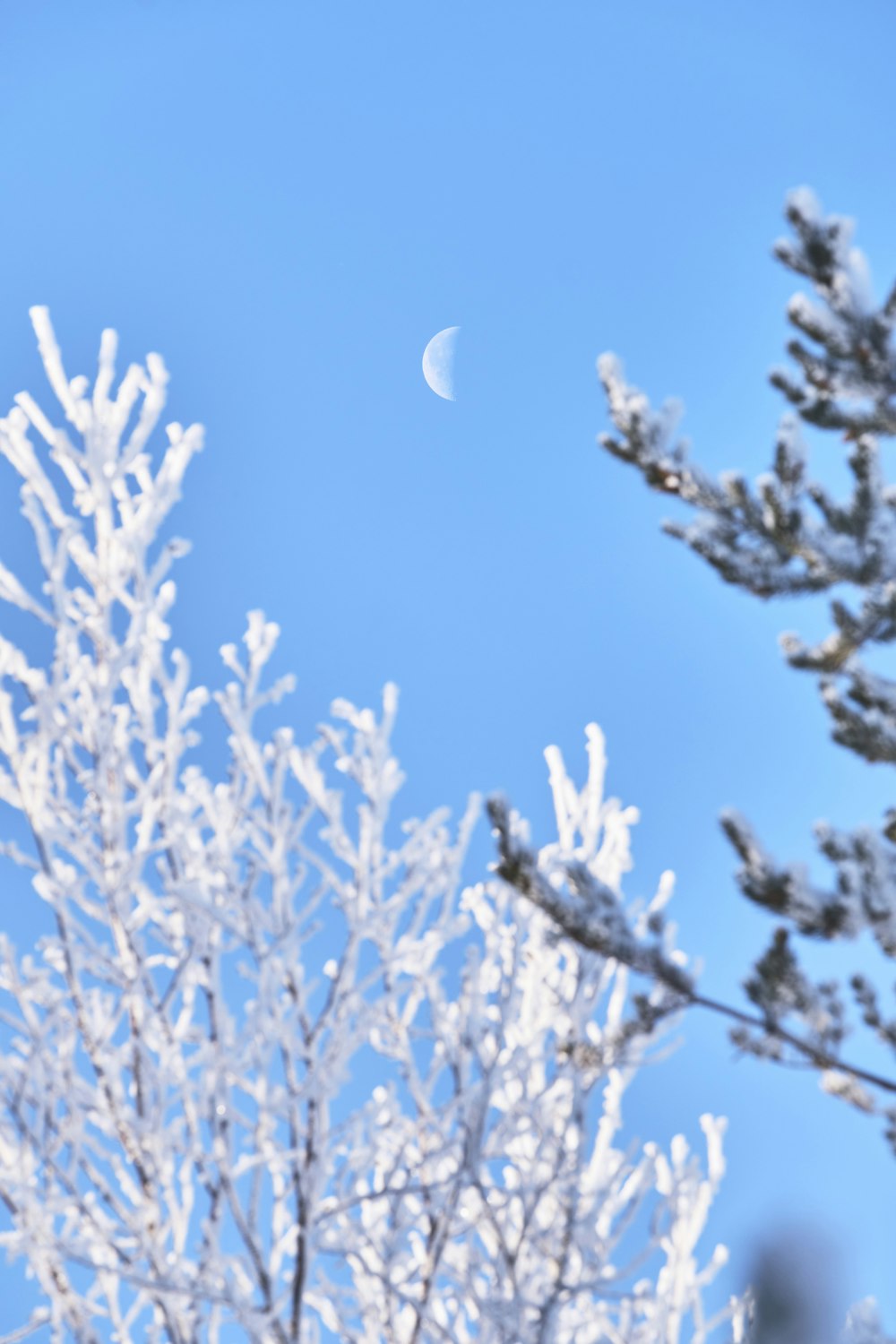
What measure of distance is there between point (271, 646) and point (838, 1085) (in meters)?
2.48

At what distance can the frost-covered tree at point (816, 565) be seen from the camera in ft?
9.01

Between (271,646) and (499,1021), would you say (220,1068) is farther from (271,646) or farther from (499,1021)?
(271,646)

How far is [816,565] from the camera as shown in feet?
10.8

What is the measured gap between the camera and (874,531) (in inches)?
125

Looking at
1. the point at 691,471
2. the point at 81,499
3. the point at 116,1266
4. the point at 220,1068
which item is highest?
the point at 81,499

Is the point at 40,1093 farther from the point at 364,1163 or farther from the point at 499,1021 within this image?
the point at 499,1021

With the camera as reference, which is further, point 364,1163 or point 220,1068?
point 364,1163

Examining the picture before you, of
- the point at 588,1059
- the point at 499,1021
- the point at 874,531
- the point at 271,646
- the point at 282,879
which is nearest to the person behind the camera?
the point at 874,531

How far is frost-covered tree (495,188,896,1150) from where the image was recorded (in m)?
2.75

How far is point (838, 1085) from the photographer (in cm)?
277

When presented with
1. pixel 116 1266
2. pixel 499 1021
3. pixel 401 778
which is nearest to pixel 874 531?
pixel 401 778

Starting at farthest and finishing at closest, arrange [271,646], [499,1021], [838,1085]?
[271,646], [499,1021], [838,1085]

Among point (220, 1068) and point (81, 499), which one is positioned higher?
point (81, 499)

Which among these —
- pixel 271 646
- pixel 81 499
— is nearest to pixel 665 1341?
pixel 271 646
